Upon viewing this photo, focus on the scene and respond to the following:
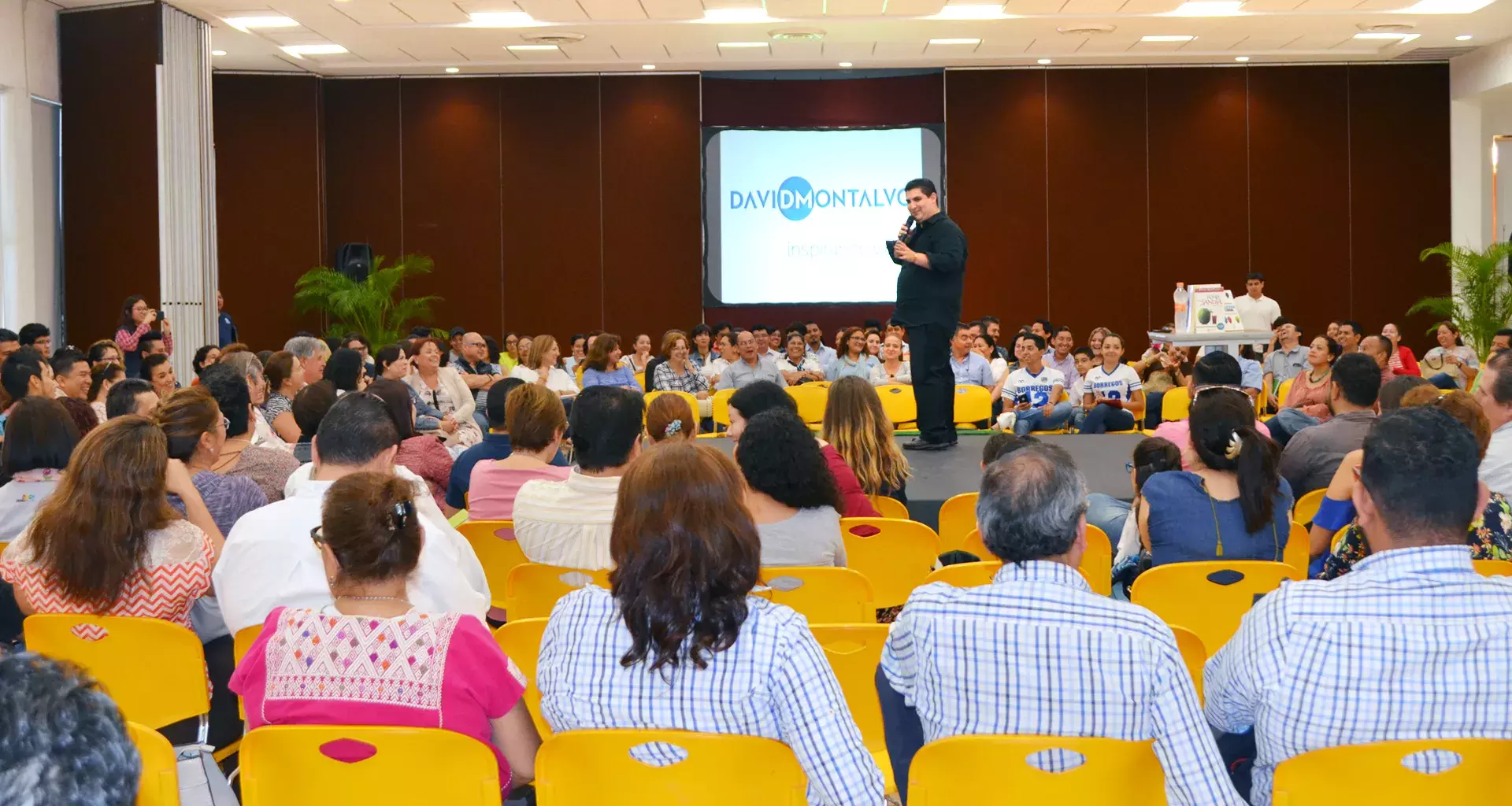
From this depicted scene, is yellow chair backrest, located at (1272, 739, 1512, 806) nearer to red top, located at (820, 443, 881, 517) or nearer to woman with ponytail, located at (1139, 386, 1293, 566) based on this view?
woman with ponytail, located at (1139, 386, 1293, 566)

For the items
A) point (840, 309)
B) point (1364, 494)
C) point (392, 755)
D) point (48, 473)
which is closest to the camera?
point (392, 755)

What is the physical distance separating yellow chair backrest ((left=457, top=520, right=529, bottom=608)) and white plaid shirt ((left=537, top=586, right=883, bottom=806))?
201 cm

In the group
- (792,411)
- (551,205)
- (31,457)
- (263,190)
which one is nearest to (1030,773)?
(792,411)

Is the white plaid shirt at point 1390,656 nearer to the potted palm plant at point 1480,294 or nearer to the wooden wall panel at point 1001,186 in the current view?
the potted palm plant at point 1480,294

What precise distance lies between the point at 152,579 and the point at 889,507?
2.62 metres

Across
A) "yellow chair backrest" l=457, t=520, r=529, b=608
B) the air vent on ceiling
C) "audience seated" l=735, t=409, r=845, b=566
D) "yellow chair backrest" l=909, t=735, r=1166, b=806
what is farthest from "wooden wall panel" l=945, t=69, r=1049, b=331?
"yellow chair backrest" l=909, t=735, r=1166, b=806

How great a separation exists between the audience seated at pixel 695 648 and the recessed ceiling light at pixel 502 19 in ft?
36.9

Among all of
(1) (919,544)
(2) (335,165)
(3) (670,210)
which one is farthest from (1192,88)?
(1) (919,544)

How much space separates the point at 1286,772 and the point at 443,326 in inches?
614

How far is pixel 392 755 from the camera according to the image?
2.11 meters

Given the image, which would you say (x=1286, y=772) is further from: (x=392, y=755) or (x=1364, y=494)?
(x=392, y=755)

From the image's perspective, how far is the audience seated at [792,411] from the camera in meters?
4.46

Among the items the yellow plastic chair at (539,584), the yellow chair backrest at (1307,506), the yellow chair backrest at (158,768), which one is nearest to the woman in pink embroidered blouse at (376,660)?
the yellow chair backrest at (158,768)

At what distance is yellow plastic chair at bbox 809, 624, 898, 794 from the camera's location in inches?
108
